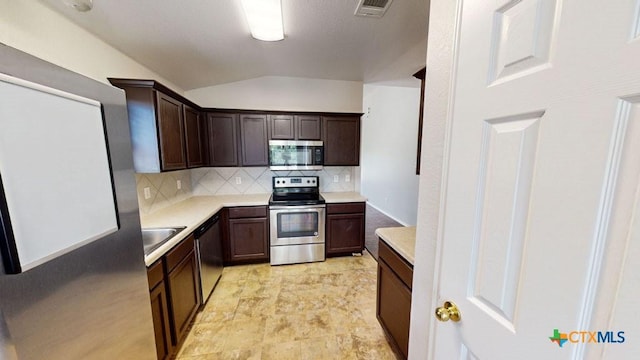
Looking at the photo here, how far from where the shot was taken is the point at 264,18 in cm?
166

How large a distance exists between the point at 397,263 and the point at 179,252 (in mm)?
1591

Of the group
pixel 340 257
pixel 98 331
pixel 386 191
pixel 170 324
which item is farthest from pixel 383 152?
pixel 98 331

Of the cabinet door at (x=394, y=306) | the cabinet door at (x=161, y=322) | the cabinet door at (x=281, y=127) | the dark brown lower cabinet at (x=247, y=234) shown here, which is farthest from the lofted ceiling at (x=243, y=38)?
the cabinet door at (x=394, y=306)

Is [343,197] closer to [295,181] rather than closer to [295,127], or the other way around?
[295,181]

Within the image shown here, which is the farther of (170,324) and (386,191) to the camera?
(386,191)

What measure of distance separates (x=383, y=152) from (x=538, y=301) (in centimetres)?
541

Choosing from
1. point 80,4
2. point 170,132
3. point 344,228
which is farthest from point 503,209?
point 344,228

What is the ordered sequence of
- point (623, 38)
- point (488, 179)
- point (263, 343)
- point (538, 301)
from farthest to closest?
1. point (263, 343)
2. point (488, 179)
3. point (538, 301)
4. point (623, 38)

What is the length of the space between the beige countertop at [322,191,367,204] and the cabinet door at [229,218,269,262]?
0.91 metres

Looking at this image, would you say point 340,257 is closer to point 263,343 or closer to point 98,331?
point 263,343

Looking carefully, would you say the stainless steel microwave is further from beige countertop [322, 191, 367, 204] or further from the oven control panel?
beige countertop [322, 191, 367, 204]

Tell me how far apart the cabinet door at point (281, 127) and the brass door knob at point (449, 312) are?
2.67 m

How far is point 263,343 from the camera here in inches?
70.9

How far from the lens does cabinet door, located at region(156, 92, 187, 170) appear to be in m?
1.91
